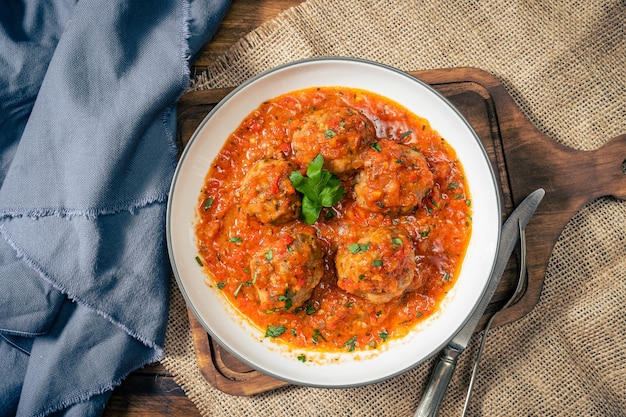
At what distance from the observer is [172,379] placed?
4.54 metres

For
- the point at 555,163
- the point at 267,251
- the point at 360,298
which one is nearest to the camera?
the point at 267,251

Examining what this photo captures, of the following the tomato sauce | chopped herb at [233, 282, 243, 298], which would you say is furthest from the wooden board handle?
chopped herb at [233, 282, 243, 298]

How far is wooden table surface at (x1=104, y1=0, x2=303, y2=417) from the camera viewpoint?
179 inches

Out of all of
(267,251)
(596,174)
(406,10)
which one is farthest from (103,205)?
(596,174)

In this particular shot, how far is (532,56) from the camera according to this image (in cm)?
452

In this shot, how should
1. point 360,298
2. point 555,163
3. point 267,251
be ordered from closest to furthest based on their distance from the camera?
1. point 267,251
2. point 360,298
3. point 555,163

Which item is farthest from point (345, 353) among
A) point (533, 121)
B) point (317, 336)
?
point (533, 121)

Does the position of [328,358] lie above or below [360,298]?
below

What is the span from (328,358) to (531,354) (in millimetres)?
1823

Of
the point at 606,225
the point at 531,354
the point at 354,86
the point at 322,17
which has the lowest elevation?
the point at 531,354

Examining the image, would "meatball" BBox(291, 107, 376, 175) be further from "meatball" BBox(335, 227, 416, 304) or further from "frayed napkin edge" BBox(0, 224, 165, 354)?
"frayed napkin edge" BBox(0, 224, 165, 354)

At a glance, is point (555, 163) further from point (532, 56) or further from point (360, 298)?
point (360, 298)

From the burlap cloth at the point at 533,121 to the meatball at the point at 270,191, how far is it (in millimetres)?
1146

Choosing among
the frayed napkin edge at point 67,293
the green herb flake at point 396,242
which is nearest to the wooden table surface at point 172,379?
the frayed napkin edge at point 67,293
